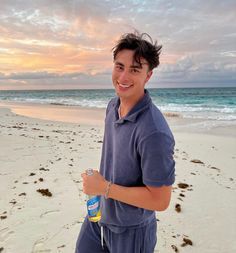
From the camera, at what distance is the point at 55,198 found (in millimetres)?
4758

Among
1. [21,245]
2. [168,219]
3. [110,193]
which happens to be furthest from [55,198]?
[110,193]

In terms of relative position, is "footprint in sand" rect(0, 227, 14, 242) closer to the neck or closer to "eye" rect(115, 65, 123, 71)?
the neck

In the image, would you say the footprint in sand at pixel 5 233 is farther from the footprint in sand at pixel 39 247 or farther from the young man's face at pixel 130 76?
the young man's face at pixel 130 76

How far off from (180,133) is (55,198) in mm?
8176

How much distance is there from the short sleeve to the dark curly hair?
21.2 inches

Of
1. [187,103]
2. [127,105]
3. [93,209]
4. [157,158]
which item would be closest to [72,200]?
[93,209]

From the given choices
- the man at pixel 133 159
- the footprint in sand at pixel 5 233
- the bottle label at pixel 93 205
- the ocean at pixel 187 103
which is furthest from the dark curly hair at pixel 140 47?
the ocean at pixel 187 103

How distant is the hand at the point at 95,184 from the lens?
1.69 meters

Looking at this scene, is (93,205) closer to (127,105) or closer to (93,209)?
(93,209)

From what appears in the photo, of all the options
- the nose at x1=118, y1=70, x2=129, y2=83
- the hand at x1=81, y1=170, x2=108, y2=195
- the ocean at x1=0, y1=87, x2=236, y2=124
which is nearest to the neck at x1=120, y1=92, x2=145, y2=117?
the nose at x1=118, y1=70, x2=129, y2=83


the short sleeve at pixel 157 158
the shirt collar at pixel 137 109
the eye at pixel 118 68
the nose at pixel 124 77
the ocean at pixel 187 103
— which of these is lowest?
the ocean at pixel 187 103

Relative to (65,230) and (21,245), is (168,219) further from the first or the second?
(21,245)

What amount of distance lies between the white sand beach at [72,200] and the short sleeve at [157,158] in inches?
93.2

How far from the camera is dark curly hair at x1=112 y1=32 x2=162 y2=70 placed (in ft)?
5.65
